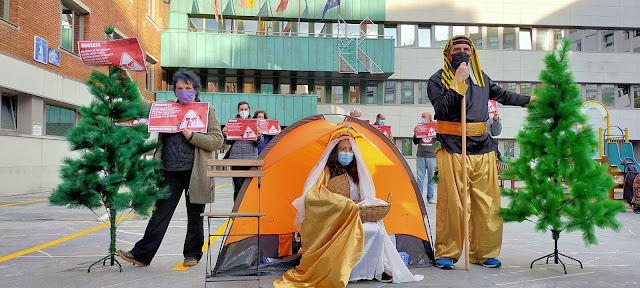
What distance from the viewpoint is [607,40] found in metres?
29.3

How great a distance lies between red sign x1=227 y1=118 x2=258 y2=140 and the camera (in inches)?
353

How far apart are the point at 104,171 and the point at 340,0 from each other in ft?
76.5

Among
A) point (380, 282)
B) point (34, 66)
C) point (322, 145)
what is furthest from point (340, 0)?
point (380, 282)

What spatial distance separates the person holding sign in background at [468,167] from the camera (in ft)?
18.2

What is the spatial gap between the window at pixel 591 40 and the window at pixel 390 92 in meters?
11.0

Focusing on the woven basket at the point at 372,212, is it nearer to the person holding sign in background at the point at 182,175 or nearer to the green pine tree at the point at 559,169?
the green pine tree at the point at 559,169

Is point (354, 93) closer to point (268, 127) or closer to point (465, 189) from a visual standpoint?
point (268, 127)

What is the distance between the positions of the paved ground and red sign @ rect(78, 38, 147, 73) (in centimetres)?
209

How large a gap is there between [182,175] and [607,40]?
30056mm

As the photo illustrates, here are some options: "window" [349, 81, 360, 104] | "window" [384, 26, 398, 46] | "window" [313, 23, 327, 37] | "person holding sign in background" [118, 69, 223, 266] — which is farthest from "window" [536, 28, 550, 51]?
"person holding sign in background" [118, 69, 223, 266]

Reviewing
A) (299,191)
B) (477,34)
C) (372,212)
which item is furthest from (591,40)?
(372,212)

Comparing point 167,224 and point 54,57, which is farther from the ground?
point 54,57

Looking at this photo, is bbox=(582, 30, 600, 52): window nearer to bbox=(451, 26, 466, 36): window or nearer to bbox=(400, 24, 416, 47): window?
bbox=(451, 26, 466, 36): window

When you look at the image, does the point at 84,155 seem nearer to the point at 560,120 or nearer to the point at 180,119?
the point at 180,119
